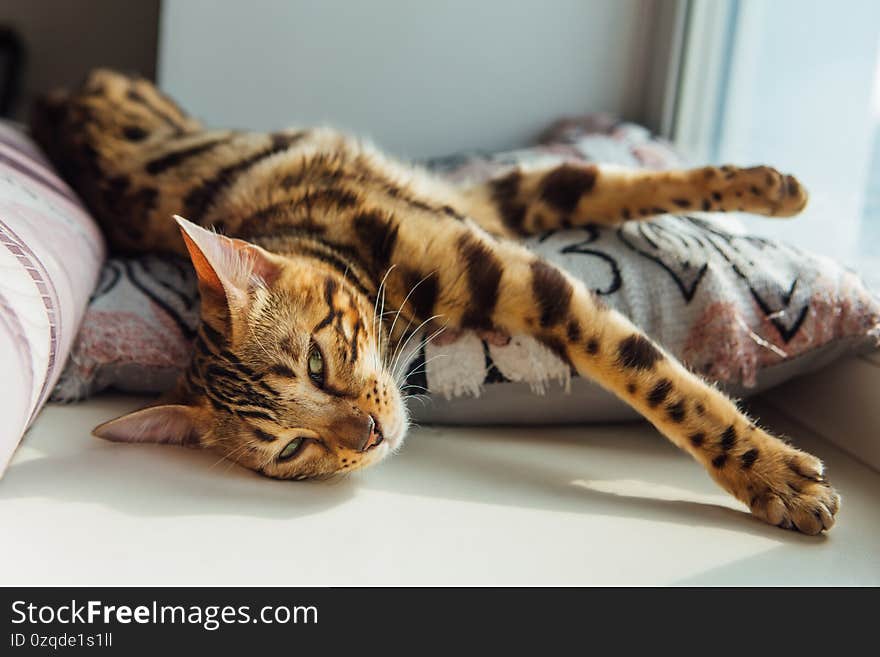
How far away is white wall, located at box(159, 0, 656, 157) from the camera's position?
2.78 meters

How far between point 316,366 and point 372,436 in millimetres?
142

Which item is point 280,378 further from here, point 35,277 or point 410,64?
point 410,64

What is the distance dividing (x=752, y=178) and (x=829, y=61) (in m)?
0.58

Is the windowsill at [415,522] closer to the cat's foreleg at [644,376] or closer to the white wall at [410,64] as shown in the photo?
the cat's foreleg at [644,376]

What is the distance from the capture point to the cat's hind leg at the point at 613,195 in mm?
1709

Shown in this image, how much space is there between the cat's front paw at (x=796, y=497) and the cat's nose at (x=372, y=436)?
1.87 feet

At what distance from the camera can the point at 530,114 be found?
295 centimetres

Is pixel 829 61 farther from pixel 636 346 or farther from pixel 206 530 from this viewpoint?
pixel 206 530

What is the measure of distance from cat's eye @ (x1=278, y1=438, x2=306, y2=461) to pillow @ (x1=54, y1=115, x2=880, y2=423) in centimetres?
30

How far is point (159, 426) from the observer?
4.54 feet

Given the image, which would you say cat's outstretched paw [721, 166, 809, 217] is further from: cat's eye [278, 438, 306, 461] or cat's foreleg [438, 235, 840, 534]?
cat's eye [278, 438, 306, 461]


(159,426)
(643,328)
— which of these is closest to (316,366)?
(159,426)
